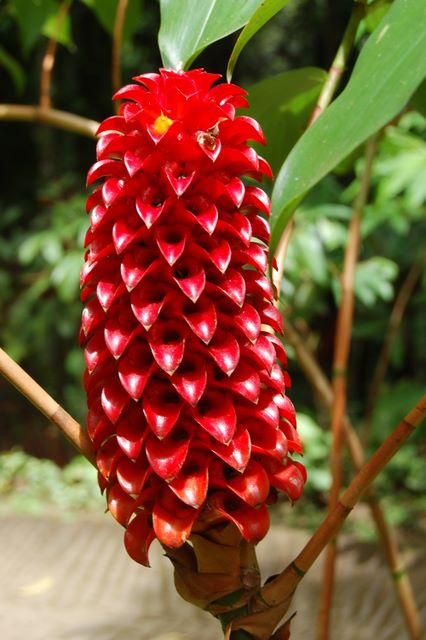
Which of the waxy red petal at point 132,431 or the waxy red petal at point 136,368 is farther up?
the waxy red petal at point 136,368

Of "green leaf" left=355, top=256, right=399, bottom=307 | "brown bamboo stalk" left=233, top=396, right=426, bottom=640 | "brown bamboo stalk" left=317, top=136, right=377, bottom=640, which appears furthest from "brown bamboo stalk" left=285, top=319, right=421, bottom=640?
"green leaf" left=355, top=256, right=399, bottom=307

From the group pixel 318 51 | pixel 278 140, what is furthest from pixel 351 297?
pixel 318 51

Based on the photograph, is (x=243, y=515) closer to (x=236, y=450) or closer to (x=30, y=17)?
(x=236, y=450)

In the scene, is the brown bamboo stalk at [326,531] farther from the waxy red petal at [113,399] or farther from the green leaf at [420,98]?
the green leaf at [420,98]

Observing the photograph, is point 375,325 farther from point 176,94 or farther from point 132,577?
point 176,94

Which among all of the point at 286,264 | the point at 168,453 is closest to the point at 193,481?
the point at 168,453

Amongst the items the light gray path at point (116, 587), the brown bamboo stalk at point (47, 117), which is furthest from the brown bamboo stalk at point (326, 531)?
the light gray path at point (116, 587)

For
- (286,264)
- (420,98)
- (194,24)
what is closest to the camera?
(194,24)
